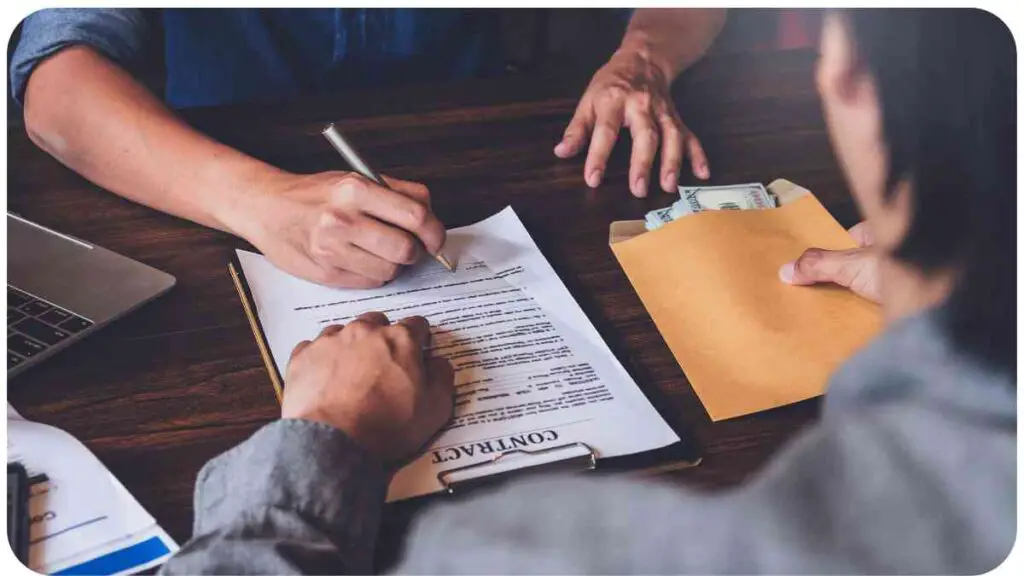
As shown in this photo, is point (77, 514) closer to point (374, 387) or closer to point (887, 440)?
point (374, 387)

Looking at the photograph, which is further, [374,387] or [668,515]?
[374,387]

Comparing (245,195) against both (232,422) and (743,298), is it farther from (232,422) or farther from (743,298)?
(743,298)

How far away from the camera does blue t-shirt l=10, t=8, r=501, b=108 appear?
1.33 metres

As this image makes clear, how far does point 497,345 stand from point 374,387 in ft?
0.42

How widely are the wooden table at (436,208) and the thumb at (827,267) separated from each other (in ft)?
0.42

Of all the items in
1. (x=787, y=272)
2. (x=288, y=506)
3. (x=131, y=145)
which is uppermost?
(x=131, y=145)

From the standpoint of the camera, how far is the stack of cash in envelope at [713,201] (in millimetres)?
989

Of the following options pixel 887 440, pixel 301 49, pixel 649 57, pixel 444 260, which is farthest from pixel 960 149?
pixel 301 49

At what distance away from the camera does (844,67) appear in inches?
20.3

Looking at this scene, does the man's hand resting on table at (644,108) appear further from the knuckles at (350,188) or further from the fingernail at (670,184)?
the knuckles at (350,188)

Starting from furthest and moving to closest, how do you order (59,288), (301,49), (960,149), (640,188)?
(301,49), (640,188), (59,288), (960,149)

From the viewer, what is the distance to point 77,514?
2.04 feet

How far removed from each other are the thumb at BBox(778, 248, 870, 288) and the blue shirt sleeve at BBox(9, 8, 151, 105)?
762 millimetres

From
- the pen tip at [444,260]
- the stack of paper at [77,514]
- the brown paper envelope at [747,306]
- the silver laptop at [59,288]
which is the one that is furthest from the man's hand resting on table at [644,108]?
Result: the stack of paper at [77,514]
